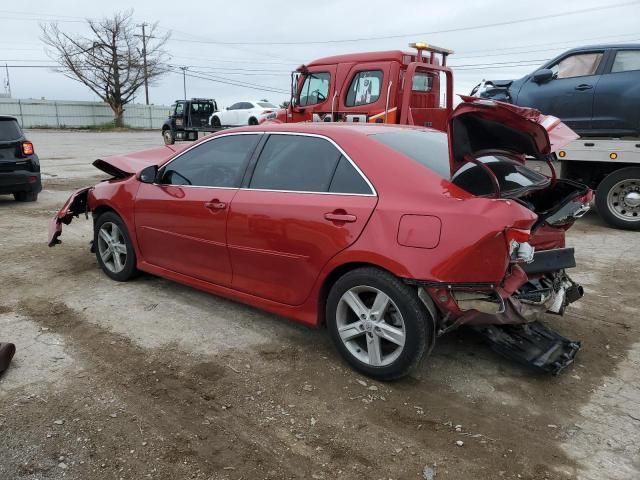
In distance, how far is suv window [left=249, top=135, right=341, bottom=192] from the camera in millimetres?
3658

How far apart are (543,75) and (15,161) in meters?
8.58

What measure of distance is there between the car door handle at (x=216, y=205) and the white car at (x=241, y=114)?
943 inches

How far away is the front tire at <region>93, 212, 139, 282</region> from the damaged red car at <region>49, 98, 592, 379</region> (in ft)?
2.62

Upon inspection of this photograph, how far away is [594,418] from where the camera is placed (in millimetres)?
3070

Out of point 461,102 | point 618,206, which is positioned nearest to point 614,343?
point 461,102

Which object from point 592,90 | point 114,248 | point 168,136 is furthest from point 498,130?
point 168,136

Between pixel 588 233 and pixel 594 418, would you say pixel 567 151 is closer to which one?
pixel 588 233

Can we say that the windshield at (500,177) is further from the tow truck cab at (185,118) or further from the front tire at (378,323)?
the tow truck cab at (185,118)

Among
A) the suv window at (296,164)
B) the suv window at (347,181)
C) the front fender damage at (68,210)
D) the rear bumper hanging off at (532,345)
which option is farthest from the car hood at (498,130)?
the front fender damage at (68,210)

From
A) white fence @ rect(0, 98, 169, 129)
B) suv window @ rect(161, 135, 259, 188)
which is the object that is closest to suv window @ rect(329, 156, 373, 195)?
suv window @ rect(161, 135, 259, 188)

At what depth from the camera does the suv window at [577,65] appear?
26.7 feet

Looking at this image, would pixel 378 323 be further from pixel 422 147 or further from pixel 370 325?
pixel 422 147

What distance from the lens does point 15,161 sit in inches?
360

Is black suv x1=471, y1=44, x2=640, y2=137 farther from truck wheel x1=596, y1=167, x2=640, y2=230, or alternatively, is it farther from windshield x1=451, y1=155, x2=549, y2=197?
windshield x1=451, y1=155, x2=549, y2=197
